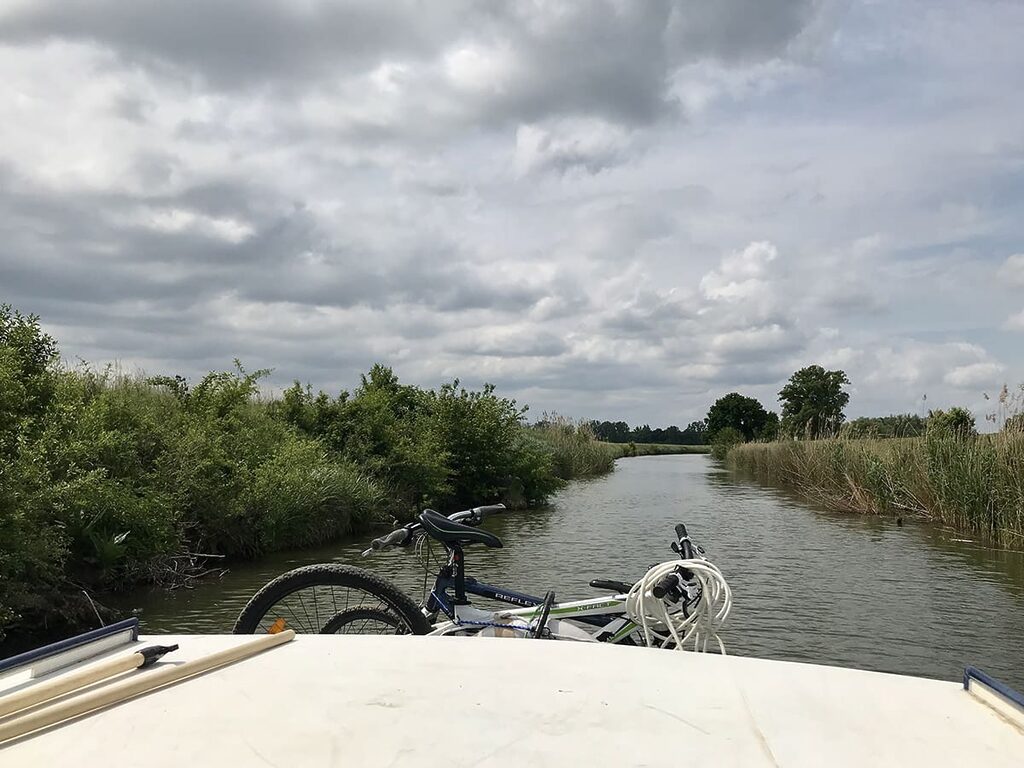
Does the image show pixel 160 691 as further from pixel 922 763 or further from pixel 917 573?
pixel 917 573

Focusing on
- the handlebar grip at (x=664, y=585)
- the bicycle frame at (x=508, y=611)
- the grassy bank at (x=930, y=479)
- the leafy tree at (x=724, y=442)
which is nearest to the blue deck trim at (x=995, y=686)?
the handlebar grip at (x=664, y=585)

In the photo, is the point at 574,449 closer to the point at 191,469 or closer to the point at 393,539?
the point at 191,469

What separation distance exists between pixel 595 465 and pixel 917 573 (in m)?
25.0

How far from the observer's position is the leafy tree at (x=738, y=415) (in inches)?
3509

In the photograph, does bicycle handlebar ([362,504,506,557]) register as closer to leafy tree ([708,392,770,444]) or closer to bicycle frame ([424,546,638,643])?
bicycle frame ([424,546,638,643])

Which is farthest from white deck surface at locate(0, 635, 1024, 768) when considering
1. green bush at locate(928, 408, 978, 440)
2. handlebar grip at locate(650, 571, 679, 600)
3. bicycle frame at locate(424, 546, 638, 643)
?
green bush at locate(928, 408, 978, 440)

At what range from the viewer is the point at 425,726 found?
5.42ft

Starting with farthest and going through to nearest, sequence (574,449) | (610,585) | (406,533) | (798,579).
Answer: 1. (574,449)
2. (798,579)
3. (406,533)
4. (610,585)

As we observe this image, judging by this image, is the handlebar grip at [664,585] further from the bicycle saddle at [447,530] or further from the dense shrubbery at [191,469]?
the dense shrubbery at [191,469]

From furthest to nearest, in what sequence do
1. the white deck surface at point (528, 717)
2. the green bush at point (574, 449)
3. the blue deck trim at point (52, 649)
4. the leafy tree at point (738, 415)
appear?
1. the leafy tree at point (738, 415)
2. the green bush at point (574, 449)
3. the blue deck trim at point (52, 649)
4. the white deck surface at point (528, 717)

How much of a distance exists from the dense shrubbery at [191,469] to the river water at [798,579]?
60 centimetres

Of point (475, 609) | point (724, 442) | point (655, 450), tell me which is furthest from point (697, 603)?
point (655, 450)

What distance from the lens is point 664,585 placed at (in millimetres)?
2799

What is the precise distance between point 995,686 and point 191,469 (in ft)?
33.4
